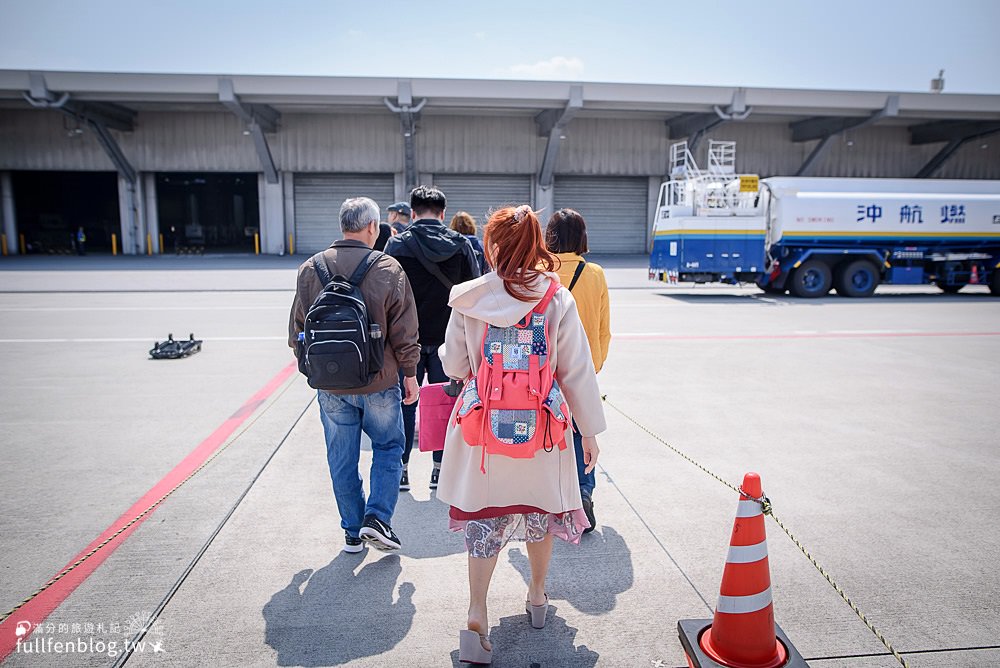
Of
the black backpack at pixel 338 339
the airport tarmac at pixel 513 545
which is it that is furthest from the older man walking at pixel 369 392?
the airport tarmac at pixel 513 545

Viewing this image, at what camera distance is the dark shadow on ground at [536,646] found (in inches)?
98.1

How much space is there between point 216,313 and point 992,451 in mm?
11834

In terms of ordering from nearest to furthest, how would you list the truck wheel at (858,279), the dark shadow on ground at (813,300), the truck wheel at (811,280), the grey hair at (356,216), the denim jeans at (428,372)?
the grey hair at (356,216) < the denim jeans at (428,372) < the dark shadow on ground at (813,300) < the truck wheel at (811,280) < the truck wheel at (858,279)

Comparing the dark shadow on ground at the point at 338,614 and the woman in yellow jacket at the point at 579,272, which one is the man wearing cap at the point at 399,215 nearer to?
the woman in yellow jacket at the point at 579,272

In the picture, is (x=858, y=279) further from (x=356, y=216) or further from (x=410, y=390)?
(x=356, y=216)

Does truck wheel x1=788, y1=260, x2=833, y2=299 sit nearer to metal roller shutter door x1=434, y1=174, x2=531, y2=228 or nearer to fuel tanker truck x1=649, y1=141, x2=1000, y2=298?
fuel tanker truck x1=649, y1=141, x2=1000, y2=298

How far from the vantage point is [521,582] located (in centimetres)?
310

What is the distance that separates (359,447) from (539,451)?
1.29m

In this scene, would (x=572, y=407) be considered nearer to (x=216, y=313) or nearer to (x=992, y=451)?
(x=992, y=451)

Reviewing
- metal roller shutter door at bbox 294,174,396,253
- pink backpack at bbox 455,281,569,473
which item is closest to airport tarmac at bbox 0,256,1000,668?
pink backpack at bbox 455,281,569,473

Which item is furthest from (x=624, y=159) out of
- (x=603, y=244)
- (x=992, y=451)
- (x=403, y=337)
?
(x=403, y=337)

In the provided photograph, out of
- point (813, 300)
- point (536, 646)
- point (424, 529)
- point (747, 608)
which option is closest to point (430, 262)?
point (424, 529)

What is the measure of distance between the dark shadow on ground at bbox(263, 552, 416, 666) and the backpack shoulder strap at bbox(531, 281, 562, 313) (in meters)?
1.48

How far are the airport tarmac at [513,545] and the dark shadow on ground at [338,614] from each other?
0.01 metres
